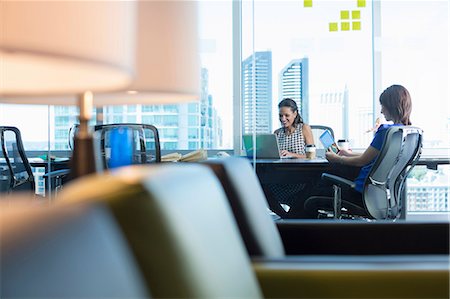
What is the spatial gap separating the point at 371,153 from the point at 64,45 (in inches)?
114

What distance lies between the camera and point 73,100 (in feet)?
4.13

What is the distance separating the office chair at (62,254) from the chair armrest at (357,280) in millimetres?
590

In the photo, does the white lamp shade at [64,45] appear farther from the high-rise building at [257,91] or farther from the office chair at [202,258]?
the high-rise building at [257,91]

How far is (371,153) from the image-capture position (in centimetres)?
337

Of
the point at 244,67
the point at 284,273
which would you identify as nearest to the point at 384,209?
the point at 284,273

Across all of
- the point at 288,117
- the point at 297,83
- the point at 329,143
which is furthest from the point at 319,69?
the point at 329,143

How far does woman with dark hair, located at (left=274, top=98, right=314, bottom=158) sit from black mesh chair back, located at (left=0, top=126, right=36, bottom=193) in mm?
2229

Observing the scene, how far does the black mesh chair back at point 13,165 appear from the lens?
14.2ft

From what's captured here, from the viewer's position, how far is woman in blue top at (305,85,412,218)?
132 inches

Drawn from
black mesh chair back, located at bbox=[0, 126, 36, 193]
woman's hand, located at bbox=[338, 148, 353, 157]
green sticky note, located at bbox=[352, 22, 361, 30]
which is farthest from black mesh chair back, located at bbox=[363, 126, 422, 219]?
black mesh chair back, located at bbox=[0, 126, 36, 193]

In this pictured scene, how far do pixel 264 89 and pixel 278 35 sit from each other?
0.63 m

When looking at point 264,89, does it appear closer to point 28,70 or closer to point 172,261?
point 28,70

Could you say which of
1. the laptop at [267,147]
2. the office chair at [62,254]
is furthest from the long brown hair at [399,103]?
the office chair at [62,254]

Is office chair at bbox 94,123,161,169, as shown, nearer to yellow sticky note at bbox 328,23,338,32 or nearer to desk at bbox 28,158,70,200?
desk at bbox 28,158,70,200
